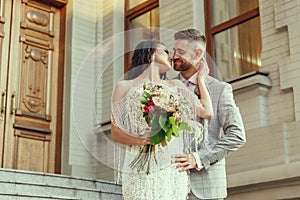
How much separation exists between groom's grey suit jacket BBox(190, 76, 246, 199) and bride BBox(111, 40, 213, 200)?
7cm

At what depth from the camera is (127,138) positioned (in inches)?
88.0

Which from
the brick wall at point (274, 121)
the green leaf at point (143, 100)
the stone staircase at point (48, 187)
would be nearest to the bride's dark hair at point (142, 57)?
the green leaf at point (143, 100)

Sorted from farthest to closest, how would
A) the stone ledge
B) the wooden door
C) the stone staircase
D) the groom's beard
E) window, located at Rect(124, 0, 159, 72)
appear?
window, located at Rect(124, 0, 159, 72)
the wooden door
the stone ledge
the stone staircase
the groom's beard

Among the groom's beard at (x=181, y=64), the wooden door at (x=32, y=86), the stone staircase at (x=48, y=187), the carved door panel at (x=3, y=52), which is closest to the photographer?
the groom's beard at (x=181, y=64)

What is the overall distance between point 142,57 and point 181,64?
0.16 meters

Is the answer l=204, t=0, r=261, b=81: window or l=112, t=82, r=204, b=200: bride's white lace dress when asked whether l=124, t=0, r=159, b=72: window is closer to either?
l=204, t=0, r=261, b=81: window

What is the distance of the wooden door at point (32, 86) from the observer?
7.16 metres

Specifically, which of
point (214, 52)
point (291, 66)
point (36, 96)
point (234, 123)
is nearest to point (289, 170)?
point (291, 66)

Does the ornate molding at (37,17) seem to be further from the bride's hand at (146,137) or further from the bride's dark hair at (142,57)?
the bride's hand at (146,137)

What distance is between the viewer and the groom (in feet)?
7.57

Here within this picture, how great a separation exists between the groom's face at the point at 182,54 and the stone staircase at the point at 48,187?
2.44m

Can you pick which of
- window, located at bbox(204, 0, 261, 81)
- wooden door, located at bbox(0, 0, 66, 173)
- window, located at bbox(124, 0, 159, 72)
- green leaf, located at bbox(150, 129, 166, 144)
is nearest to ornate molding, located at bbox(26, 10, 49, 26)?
wooden door, located at bbox(0, 0, 66, 173)

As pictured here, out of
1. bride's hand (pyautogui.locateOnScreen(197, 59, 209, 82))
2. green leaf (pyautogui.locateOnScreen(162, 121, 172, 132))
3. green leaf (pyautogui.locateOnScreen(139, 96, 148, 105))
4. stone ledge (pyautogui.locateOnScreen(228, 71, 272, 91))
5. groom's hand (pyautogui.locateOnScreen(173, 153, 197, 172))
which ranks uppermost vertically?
stone ledge (pyautogui.locateOnScreen(228, 71, 272, 91))

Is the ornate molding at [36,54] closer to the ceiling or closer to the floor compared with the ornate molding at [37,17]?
closer to the floor
